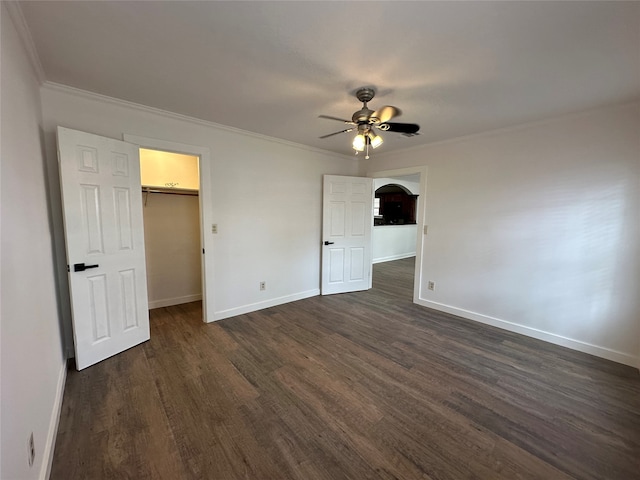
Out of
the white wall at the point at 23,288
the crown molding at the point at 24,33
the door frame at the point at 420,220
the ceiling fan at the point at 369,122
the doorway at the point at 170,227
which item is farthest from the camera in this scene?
the door frame at the point at 420,220

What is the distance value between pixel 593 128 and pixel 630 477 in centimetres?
276

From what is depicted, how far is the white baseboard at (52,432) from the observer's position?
1.36 metres

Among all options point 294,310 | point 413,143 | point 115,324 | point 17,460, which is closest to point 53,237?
point 115,324

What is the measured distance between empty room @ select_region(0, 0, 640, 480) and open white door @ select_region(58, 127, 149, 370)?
0.02 meters

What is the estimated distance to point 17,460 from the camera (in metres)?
1.05

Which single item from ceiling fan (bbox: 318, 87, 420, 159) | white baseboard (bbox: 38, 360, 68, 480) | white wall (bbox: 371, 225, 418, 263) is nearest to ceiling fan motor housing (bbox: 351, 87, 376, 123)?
ceiling fan (bbox: 318, 87, 420, 159)

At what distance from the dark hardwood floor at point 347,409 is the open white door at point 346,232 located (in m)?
1.46

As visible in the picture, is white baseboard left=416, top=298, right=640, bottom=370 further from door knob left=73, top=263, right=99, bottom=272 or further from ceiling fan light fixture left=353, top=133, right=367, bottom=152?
door knob left=73, top=263, right=99, bottom=272

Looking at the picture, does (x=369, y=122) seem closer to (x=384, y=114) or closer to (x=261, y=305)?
(x=384, y=114)

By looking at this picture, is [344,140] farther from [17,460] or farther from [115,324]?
[17,460]

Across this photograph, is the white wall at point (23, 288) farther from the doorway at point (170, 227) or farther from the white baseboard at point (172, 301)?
the white baseboard at point (172, 301)

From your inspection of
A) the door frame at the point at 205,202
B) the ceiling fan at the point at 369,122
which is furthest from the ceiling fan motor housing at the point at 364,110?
the door frame at the point at 205,202

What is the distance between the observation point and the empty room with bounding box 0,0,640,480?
142 centimetres

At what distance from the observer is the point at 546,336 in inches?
115
